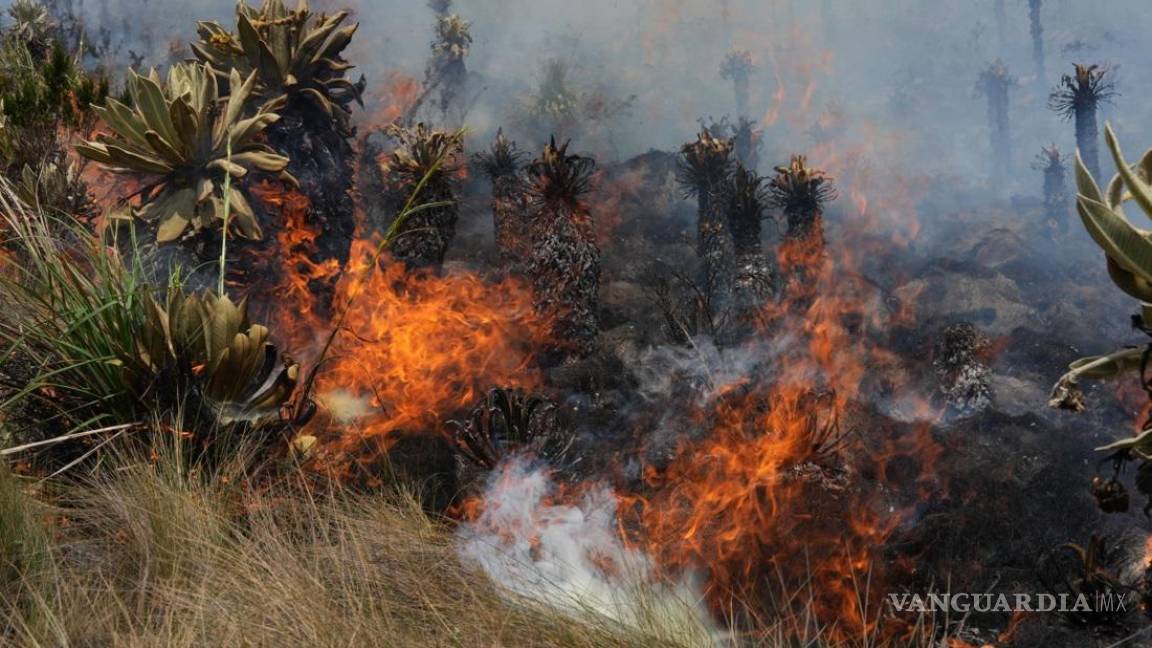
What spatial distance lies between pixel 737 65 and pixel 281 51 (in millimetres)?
36330

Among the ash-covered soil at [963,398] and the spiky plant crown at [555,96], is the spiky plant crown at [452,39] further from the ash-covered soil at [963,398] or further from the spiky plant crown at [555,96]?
the ash-covered soil at [963,398]

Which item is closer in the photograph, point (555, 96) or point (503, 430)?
point (503, 430)

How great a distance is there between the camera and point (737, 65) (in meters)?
42.6

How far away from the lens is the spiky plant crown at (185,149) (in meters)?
7.33

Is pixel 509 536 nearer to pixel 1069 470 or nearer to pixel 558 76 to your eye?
pixel 1069 470

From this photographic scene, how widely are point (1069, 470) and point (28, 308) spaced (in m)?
8.61

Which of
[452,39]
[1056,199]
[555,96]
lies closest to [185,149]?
[452,39]

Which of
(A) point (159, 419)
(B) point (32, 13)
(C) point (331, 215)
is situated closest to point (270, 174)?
(C) point (331, 215)

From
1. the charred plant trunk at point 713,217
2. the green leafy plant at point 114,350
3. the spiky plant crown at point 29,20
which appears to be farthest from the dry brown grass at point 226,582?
the spiky plant crown at point 29,20

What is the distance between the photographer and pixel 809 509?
24.1 feet

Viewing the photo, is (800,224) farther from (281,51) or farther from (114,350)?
(114,350)

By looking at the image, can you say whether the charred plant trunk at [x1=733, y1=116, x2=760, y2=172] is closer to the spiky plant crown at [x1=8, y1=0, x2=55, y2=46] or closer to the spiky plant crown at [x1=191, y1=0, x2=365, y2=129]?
the spiky plant crown at [x1=8, y1=0, x2=55, y2=46]

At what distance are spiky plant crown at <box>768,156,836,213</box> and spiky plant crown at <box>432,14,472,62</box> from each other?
20.3 m

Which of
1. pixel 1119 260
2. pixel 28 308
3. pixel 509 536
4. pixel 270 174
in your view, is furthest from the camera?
pixel 270 174
